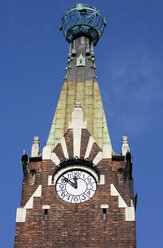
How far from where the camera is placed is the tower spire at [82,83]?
46625 millimetres

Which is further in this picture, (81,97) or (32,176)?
(81,97)

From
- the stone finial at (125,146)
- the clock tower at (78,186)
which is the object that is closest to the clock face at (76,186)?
the clock tower at (78,186)

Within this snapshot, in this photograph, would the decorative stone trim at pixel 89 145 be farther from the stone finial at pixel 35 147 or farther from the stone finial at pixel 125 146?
the stone finial at pixel 35 147

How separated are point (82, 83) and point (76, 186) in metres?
8.94

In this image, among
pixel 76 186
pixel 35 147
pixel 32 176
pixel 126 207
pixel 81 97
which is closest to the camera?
pixel 126 207

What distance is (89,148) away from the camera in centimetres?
4472

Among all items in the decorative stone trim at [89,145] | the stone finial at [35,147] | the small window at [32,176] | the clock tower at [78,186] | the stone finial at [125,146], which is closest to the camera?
the clock tower at [78,186]

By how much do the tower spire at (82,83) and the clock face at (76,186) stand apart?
2.44 m

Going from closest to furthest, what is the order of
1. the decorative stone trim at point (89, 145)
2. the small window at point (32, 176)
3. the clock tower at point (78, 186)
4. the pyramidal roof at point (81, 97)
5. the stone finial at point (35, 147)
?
the clock tower at point (78, 186) < the small window at point (32, 176) < the decorative stone trim at point (89, 145) < the stone finial at point (35, 147) < the pyramidal roof at point (81, 97)

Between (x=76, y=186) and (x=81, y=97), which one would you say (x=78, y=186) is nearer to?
(x=76, y=186)

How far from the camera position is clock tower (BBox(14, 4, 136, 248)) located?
4103 centimetres

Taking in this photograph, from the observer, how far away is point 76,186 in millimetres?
42938

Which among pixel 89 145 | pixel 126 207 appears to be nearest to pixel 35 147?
pixel 89 145

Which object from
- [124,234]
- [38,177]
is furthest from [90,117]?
[124,234]
